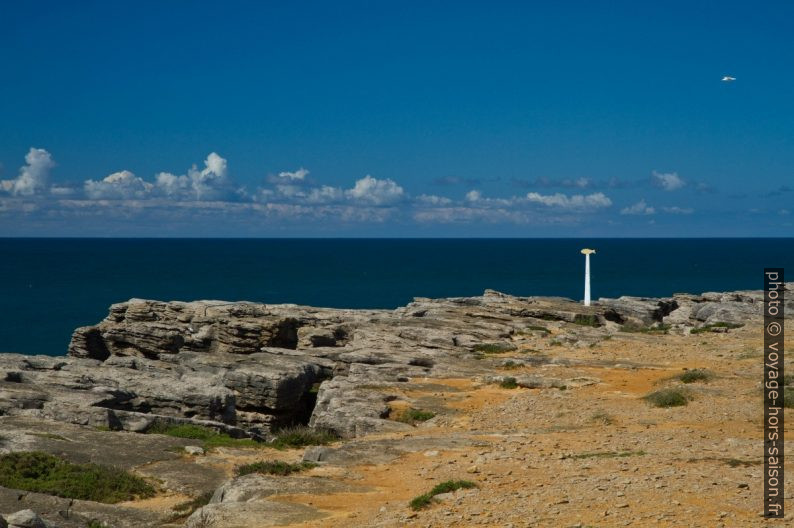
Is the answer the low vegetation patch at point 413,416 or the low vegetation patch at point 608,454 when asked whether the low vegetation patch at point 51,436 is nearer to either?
the low vegetation patch at point 413,416

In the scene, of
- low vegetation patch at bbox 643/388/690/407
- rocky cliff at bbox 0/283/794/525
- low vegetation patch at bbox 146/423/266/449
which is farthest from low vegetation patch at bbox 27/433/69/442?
low vegetation patch at bbox 643/388/690/407

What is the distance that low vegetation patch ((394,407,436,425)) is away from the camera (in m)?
29.7

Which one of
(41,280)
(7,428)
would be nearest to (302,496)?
(7,428)

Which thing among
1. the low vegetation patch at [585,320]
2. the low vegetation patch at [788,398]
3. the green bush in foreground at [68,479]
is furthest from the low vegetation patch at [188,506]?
the low vegetation patch at [585,320]

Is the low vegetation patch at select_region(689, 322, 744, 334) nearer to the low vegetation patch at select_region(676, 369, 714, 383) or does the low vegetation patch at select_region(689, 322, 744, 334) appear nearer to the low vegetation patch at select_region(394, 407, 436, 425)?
the low vegetation patch at select_region(676, 369, 714, 383)

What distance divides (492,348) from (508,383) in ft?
32.7

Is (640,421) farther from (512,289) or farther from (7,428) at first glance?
(512,289)

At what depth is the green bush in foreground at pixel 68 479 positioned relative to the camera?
1995 centimetres

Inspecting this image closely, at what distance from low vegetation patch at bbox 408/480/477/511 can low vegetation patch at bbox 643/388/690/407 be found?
41.7 ft

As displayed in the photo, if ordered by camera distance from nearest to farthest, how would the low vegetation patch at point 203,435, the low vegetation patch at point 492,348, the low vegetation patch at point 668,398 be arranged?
1. the low vegetation patch at point 203,435
2. the low vegetation patch at point 668,398
3. the low vegetation patch at point 492,348

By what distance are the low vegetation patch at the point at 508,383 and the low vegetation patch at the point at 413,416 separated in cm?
555

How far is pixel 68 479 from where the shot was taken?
67.4 ft

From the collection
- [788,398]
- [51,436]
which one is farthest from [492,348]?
[51,436]

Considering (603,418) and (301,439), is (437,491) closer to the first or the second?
(301,439)
